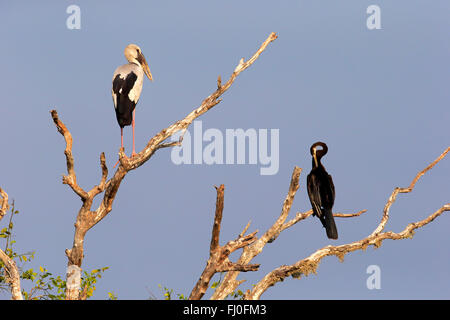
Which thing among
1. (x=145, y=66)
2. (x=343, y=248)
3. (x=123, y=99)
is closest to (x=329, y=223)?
(x=343, y=248)

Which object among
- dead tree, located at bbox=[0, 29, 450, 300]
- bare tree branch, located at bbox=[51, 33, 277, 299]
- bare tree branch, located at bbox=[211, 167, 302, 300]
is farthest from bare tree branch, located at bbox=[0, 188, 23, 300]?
bare tree branch, located at bbox=[211, 167, 302, 300]

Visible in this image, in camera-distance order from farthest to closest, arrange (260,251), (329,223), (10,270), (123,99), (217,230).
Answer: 1. (123,99)
2. (329,223)
3. (10,270)
4. (260,251)
5. (217,230)

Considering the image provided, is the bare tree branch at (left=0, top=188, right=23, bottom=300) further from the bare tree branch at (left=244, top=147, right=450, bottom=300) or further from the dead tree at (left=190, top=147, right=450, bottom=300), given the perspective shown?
the bare tree branch at (left=244, top=147, right=450, bottom=300)

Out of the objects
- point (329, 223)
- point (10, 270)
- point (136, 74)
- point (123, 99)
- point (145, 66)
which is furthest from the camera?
point (145, 66)

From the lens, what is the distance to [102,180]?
11312mm

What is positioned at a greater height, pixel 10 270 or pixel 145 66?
pixel 145 66

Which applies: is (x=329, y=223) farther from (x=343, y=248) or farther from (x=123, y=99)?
(x=123, y=99)

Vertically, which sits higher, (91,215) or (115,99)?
(115,99)

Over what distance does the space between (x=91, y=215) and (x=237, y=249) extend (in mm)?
2644

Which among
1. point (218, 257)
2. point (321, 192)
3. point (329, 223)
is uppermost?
point (321, 192)

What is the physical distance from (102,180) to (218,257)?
8.32ft
